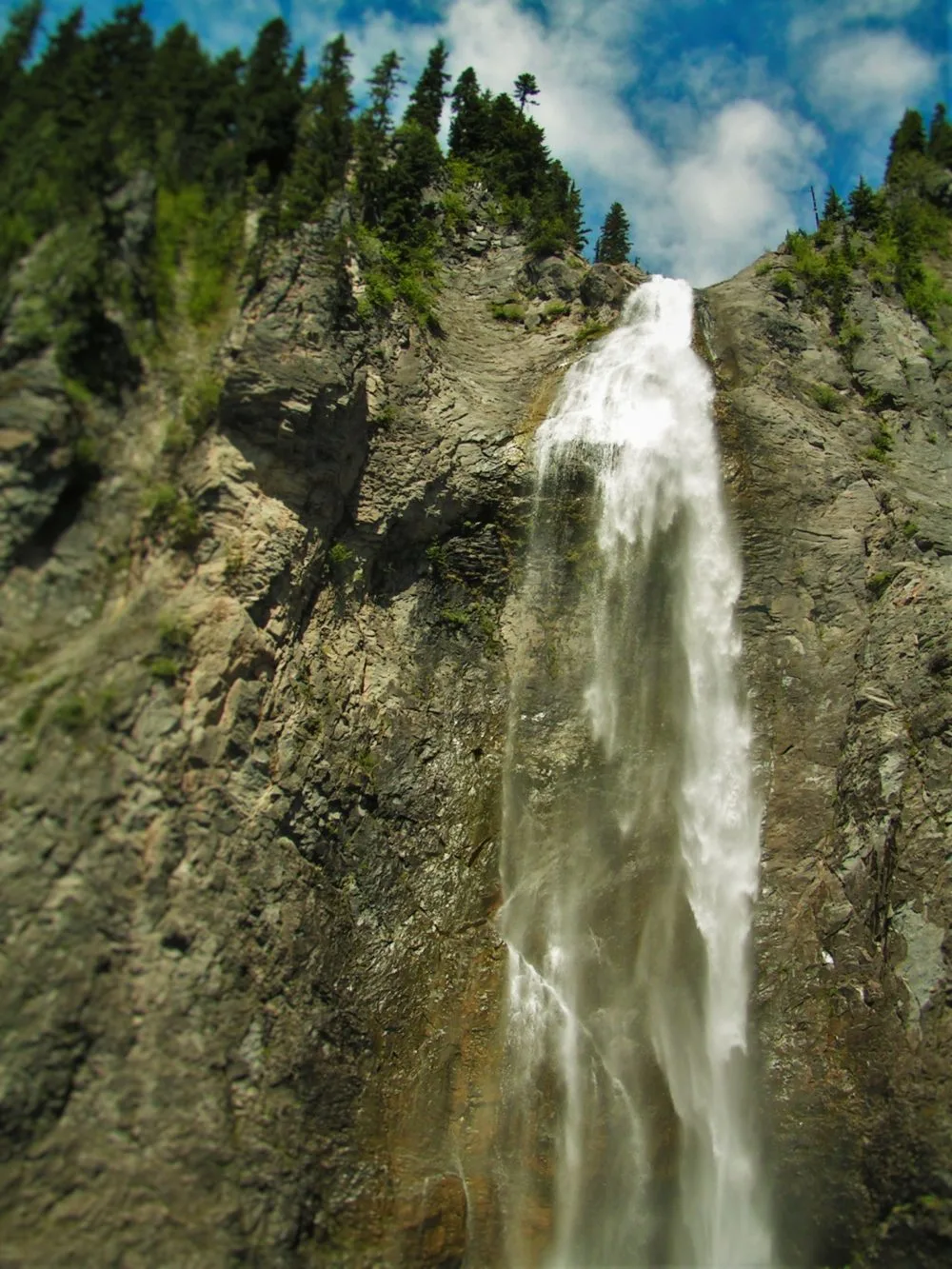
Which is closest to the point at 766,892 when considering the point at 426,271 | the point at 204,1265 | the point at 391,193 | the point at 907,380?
the point at 204,1265

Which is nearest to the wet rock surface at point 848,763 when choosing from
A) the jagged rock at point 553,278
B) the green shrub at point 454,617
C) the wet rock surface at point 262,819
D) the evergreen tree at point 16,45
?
the jagged rock at point 553,278

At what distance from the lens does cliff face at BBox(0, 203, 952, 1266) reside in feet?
41.6

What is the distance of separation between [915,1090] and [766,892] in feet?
13.5

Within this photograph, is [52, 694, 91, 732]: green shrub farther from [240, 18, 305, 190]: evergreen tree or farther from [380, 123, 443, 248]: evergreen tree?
[380, 123, 443, 248]: evergreen tree

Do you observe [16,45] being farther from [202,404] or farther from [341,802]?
[341,802]

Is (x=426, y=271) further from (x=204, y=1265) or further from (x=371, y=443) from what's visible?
(x=204, y=1265)

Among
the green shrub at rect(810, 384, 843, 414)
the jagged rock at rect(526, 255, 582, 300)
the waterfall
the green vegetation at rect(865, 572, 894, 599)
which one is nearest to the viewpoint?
the waterfall

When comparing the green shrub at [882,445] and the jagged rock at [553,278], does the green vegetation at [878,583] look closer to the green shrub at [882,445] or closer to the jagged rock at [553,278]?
the green shrub at [882,445]

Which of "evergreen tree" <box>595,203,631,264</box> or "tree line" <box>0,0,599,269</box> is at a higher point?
"evergreen tree" <box>595,203,631,264</box>

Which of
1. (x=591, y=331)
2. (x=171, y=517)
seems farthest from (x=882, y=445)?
(x=171, y=517)

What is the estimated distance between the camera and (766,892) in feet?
58.7

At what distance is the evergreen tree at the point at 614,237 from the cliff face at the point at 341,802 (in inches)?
760

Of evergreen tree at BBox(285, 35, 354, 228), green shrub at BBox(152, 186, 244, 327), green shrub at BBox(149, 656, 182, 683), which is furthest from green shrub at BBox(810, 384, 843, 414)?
green shrub at BBox(149, 656, 182, 683)

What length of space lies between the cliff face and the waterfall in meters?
0.62
